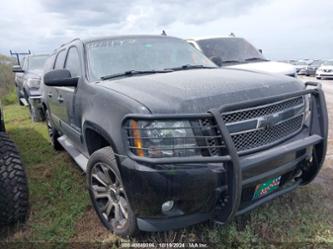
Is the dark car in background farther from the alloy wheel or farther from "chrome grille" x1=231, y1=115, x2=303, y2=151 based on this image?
the alloy wheel

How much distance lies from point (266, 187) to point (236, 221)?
0.56 metres

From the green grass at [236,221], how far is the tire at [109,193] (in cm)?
20

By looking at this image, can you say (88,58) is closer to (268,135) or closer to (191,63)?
(191,63)

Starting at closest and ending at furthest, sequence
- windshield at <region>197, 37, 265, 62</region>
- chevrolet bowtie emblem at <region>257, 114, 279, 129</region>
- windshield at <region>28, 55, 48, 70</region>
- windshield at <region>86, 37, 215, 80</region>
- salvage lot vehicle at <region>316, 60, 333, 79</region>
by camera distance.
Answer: chevrolet bowtie emblem at <region>257, 114, 279, 129</region>
windshield at <region>86, 37, 215, 80</region>
windshield at <region>197, 37, 265, 62</region>
windshield at <region>28, 55, 48, 70</region>
salvage lot vehicle at <region>316, 60, 333, 79</region>

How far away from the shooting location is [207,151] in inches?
81.9

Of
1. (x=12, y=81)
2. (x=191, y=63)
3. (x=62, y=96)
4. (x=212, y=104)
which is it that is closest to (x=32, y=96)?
(x=62, y=96)

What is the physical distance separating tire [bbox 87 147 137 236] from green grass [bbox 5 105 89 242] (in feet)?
1.34

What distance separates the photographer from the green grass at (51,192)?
2.89m

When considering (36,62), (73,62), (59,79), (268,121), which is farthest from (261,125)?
(36,62)

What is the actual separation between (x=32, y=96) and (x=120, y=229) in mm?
5917

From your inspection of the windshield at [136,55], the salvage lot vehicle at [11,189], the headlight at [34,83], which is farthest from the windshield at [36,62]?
the salvage lot vehicle at [11,189]

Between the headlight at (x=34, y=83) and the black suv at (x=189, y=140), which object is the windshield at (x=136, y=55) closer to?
the black suv at (x=189, y=140)

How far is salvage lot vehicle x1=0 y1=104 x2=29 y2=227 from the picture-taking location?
9.03 feet

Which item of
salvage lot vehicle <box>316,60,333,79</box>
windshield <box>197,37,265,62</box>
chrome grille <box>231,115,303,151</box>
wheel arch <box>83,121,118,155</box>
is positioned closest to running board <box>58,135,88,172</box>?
wheel arch <box>83,121,118,155</box>
